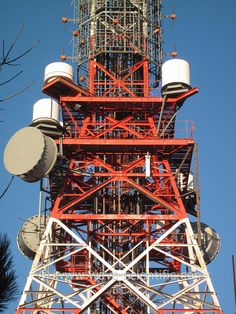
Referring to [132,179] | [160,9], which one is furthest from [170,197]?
[160,9]

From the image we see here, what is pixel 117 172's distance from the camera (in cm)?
4066

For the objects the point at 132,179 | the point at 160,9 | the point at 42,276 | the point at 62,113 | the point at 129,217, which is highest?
the point at 160,9

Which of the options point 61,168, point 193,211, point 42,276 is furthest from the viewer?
point 193,211

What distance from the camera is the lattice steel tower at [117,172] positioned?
126ft

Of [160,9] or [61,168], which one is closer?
[61,168]

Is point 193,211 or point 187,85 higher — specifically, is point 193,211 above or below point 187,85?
below

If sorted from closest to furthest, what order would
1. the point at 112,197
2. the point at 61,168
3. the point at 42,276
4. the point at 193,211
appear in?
the point at 42,276
the point at 61,168
the point at 112,197
the point at 193,211

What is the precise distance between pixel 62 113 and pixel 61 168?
191 inches

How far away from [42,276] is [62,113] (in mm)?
11648

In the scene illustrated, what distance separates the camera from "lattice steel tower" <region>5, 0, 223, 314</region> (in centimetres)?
3831

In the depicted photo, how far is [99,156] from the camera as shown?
139 feet

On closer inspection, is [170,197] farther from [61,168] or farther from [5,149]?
[5,149]

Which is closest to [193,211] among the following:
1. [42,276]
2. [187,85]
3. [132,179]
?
[132,179]

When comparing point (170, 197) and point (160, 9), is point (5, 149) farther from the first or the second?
point (160, 9)
